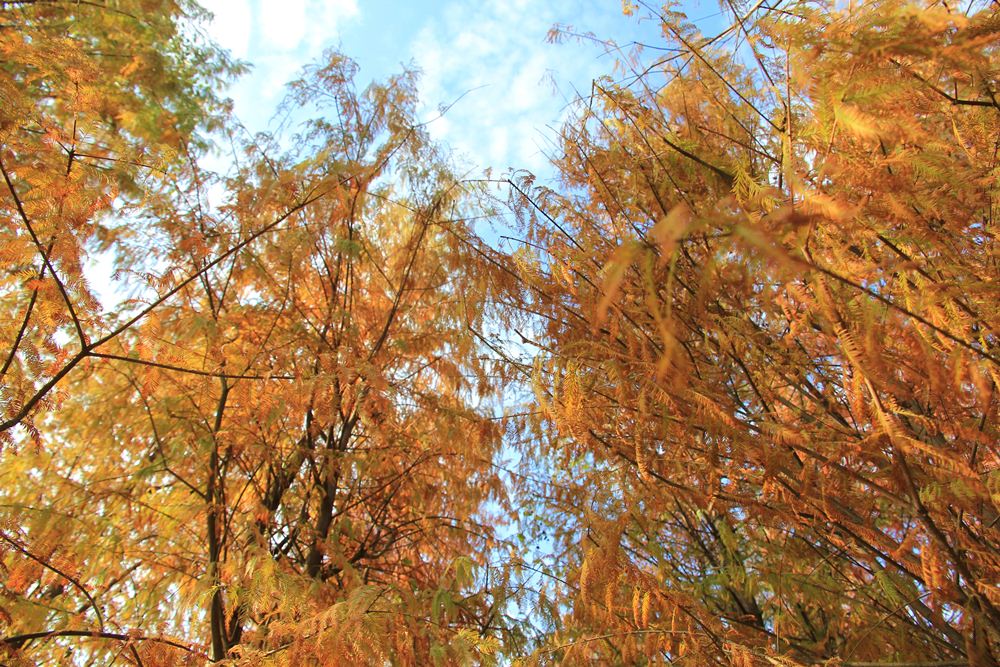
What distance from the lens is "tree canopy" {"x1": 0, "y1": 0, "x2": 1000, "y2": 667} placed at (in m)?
1.23

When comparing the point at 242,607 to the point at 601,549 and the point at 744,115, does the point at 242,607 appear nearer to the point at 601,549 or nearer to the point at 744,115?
the point at 601,549

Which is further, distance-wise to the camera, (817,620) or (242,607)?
(817,620)

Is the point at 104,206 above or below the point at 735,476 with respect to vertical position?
above

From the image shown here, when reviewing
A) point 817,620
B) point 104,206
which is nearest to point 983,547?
point 817,620

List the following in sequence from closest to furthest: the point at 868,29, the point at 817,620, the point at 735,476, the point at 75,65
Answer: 1. the point at 868,29
2. the point at 735,476
3. the point at 75,65
4. the point at 817,620

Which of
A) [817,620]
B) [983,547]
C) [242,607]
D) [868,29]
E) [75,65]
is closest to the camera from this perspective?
[868,29]

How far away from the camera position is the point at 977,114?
156cm

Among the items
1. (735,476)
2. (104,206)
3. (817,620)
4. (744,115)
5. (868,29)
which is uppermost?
(744,115)

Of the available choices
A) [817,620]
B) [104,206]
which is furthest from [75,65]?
[817,620]

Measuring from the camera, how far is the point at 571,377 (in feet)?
4.82

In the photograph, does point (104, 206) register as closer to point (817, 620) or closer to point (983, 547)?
point (983, 547)

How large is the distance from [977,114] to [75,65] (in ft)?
9.53

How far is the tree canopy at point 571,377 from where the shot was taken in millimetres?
1230

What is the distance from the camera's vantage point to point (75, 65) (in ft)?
6.43
